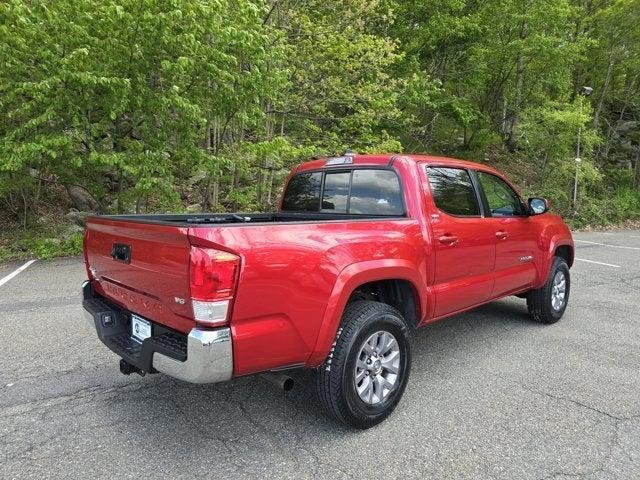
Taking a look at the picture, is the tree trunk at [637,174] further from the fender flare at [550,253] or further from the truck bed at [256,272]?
the truck bed at [256,272]

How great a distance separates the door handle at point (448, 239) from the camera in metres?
3.62


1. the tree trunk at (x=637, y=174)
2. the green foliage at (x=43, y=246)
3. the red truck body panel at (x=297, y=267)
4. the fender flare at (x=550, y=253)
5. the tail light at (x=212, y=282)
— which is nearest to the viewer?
the tail light at (x=212, y=282)

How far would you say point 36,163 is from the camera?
8992mm

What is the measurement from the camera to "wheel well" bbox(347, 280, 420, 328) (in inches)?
135

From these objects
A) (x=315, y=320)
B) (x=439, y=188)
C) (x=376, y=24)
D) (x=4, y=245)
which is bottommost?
(x=4, y=245)

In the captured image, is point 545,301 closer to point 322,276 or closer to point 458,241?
point 458,241

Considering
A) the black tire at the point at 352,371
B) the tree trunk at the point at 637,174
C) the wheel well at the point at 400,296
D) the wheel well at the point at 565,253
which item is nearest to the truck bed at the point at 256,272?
the black tire at the point at 352,371

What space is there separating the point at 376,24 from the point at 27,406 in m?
14.0

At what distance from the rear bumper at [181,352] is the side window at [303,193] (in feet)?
6.24

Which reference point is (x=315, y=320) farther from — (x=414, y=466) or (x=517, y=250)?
(x=517, y=250)

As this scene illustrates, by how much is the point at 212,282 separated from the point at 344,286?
872 millimetres

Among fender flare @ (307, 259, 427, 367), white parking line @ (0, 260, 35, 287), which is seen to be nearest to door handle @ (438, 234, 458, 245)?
fender flare @ (307, 259, 427, 367)

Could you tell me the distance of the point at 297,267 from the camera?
8.45 feet

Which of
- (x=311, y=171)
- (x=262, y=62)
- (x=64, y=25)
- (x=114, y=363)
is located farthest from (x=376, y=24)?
(x=114, y=363)
